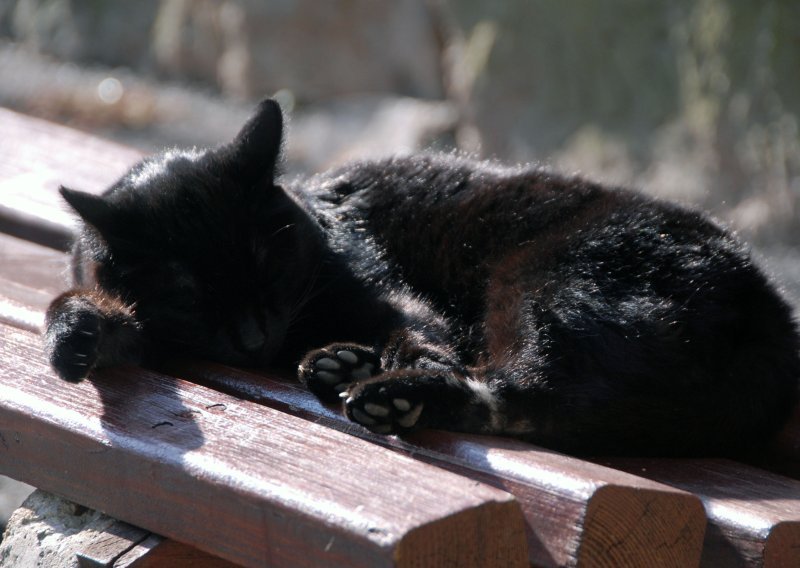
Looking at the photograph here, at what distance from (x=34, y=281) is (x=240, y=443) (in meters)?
1.62

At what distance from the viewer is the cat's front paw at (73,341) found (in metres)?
1.96

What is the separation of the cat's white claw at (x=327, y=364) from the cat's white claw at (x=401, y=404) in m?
0.25

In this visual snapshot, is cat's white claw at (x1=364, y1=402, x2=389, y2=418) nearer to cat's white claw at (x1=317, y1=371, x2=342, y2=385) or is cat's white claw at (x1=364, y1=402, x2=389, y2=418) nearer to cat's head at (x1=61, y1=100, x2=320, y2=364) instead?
cat's white claw at (x1=317, y1=371, x2=342, y2=385)

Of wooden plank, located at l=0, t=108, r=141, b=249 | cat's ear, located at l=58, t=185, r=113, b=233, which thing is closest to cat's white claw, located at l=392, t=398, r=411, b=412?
cat's ear, located at l=58, t=185, r=113, b=233

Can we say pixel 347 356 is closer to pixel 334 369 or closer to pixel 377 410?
pixel 334 369

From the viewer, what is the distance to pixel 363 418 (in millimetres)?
1897

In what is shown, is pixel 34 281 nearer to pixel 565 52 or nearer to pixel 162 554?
pixel 162 554

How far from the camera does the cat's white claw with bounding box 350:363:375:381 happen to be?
2160 millimetres

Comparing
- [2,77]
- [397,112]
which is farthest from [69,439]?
[2,77]

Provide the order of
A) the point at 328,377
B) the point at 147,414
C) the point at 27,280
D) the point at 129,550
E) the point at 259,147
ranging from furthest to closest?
the point at 27,280 → the point at 259,147 → the point at 328,377 → the point at 147,414 → the point at 129,550

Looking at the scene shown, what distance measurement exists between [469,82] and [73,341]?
578 centimetres

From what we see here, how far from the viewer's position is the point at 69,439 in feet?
5.75

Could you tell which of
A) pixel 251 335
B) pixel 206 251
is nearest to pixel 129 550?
pixel 251 335

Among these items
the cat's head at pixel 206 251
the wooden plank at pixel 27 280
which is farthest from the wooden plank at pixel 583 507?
the wooden plank at pixel 27 280
